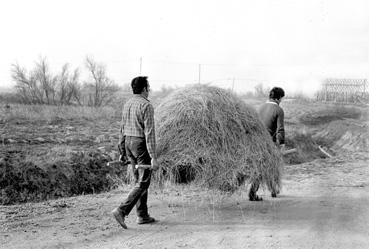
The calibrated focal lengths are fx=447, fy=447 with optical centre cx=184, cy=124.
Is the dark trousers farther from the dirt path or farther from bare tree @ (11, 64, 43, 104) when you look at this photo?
bare tree @ (11, 64, 43, 104)

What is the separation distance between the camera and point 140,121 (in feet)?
18.3

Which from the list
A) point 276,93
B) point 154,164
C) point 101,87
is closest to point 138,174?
point 154,164

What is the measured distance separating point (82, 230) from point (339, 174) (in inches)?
287

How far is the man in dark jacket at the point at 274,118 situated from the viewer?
704 centimetres

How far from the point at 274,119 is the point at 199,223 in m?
2.25

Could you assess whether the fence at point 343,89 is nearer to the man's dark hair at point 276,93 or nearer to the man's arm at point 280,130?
the man's dark hair at point 276,93

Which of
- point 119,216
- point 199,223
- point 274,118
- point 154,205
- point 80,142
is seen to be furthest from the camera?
point 80,142

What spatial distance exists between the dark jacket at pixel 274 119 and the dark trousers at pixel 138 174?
2360 mm

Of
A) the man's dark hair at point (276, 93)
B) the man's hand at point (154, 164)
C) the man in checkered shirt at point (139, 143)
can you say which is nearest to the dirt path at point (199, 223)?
the man in checkered shirt at point (139, 143)

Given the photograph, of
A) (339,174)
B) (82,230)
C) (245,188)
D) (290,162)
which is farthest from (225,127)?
(290,162)

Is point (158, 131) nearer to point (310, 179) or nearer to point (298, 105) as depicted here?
point (310, 179)

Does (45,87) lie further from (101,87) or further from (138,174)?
(138,174)

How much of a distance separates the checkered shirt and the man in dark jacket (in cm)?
217

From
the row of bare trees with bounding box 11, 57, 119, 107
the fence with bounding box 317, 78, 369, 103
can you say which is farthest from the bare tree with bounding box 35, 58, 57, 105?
the fence with bounding box 317, 78, 369, 103
